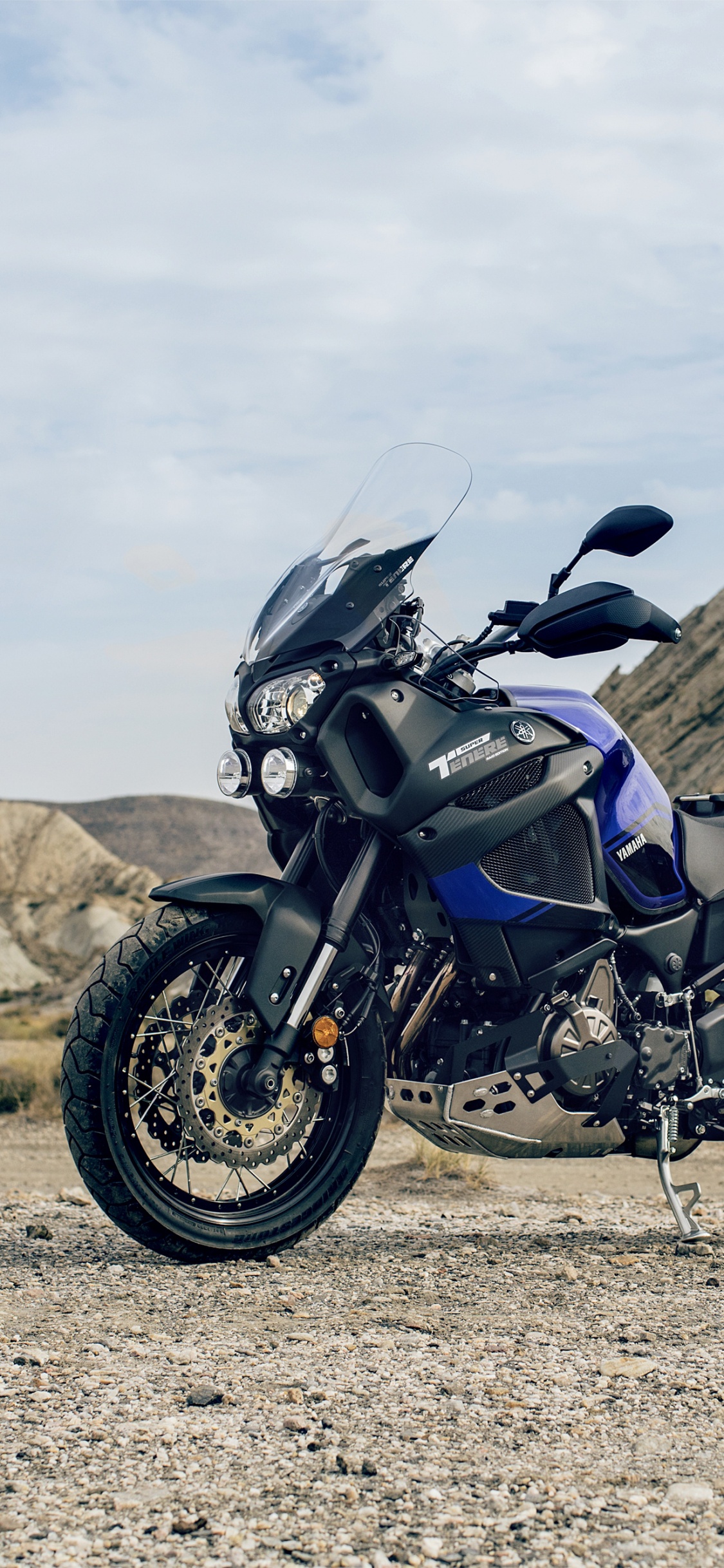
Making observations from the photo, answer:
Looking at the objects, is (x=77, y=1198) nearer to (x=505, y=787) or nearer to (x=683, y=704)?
(x=505, y=787)

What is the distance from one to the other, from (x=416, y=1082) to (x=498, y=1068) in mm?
299

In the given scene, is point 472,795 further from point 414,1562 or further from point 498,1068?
point 414,1562

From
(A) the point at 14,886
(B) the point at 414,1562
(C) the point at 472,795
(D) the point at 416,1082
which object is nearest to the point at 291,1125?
(D) the point at 416,1082

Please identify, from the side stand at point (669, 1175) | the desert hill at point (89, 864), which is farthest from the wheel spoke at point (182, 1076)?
the desert hill at point (89, 864)

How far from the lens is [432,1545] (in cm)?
243

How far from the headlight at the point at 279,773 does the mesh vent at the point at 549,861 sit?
28.7 inches

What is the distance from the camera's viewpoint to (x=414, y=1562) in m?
2.36

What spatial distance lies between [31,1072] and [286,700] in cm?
1051

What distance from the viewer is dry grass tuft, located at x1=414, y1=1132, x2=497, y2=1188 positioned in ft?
23.0

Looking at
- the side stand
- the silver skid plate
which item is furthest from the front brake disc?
the side stand

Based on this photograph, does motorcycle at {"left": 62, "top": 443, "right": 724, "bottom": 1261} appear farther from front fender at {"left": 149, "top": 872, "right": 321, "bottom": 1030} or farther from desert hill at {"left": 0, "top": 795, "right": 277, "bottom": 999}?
desert hill at {"left": 0, "top": 795, "right": 277, "bottom": 999}

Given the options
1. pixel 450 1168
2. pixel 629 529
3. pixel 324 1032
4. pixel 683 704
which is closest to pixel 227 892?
pixel 324 1032

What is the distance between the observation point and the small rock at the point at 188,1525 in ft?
8.22

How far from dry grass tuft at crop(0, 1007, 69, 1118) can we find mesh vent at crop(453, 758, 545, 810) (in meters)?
5.44
